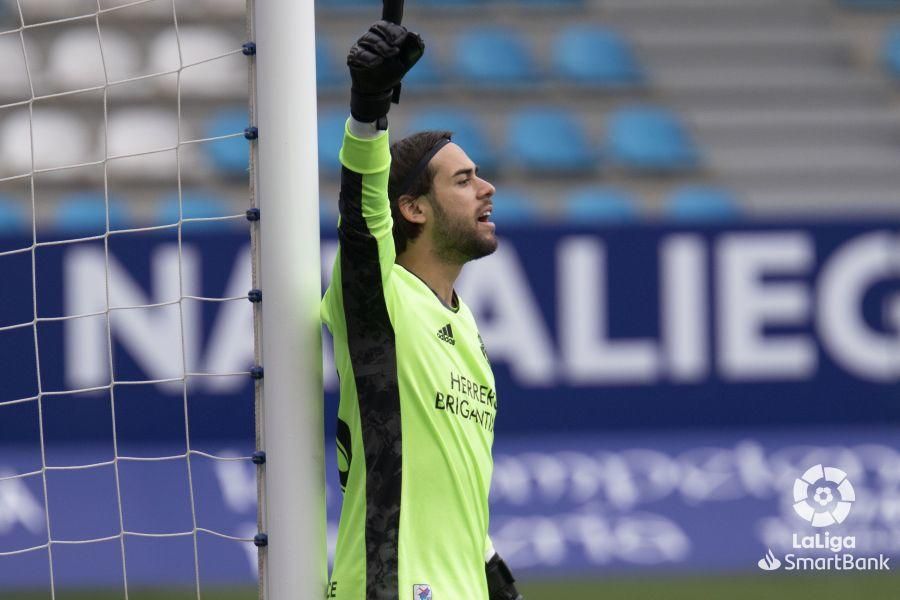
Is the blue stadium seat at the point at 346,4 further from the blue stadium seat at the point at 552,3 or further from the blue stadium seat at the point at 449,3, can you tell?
the blue stadium seat at the point at 552,3

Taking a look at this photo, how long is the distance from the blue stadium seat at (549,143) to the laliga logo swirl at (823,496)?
2.02 metres

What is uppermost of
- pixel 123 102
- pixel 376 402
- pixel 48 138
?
pixel 123 102

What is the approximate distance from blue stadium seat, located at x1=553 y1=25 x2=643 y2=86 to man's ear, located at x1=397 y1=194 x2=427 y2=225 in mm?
4722

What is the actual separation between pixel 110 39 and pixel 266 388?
5.18 metres

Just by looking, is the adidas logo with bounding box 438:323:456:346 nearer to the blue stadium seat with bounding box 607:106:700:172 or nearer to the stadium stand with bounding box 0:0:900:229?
the stadium stand with bounding box 0:0:900:229

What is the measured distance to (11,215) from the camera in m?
5.92

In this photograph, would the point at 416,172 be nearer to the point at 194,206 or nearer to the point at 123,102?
the point at 194,206

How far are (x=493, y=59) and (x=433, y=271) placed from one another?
4672 mm

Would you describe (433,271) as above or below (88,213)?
below

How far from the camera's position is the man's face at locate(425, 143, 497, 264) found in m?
2.21

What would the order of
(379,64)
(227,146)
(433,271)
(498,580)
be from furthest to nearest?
1. (227,146)
2. (498,580)
3. (433,271)
4. (379,64)

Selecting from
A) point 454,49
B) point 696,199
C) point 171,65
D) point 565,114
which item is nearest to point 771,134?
point 696,199

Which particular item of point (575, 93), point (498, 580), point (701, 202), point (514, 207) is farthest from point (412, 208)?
point (575, 93)

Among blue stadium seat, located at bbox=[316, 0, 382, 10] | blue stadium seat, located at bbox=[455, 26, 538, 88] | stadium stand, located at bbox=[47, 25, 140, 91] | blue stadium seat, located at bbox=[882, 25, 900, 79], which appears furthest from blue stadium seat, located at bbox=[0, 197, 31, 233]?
blue stadium seat, located at bbox=[882, 25, 900, 79]
